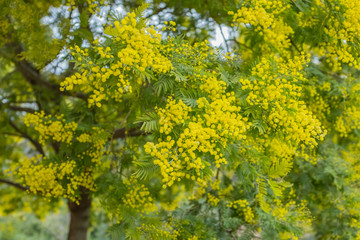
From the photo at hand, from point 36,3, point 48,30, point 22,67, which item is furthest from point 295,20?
point 22,67

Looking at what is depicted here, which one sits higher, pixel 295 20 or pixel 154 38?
pixel 295 20

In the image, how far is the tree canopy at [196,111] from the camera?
2549mm

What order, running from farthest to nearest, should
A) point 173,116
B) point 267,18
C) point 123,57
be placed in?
point 267,18 < point 173,116 < point 123,57

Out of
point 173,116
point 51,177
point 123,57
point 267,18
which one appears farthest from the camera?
point 51,177

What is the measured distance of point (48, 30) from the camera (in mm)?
4352

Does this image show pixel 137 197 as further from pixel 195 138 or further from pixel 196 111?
pixel 195 138

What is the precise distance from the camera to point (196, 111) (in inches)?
108

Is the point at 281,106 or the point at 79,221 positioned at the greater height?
the point at 281,106

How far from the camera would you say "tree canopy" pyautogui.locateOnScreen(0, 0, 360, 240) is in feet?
8.36

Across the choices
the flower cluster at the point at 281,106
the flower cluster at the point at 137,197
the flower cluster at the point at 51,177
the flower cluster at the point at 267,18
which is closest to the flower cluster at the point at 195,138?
the flower cluster at the point at 281,106

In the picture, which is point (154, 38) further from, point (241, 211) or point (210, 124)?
point (241, 211)

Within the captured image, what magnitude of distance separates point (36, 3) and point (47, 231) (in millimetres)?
13935

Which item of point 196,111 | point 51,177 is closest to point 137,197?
point 51,177

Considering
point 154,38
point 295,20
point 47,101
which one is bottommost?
point 154,38
